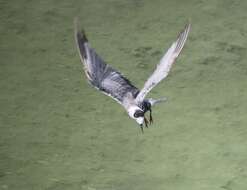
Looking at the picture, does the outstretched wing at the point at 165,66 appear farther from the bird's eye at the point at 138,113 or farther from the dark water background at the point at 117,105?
the dark water background at the point at 117,105

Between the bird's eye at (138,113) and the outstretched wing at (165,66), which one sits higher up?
the outstretched wing at (165,66)

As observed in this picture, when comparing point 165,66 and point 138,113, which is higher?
point 165,66

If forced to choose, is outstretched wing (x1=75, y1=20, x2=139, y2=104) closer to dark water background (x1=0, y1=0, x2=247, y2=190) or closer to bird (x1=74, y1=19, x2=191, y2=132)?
bird (x1=74, y1=19, x2=191, y2=132)

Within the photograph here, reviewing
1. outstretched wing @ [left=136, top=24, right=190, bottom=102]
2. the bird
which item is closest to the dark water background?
the bird

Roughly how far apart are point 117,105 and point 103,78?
30.8 inches

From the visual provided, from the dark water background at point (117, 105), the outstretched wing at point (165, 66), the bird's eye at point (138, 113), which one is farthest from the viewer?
the dark water background at point (117, 105)

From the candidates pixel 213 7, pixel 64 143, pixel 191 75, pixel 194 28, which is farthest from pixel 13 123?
pixel 213 7

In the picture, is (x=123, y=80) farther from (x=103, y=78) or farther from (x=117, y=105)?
(x=117, y=105)

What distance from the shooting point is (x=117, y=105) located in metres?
4.14

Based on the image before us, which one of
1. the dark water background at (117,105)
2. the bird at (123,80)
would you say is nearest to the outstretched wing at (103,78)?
the bird at (123,80)

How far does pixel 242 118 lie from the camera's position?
3.94m

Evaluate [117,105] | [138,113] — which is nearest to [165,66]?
[138,113]

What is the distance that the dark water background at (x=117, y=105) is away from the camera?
3.64 meters

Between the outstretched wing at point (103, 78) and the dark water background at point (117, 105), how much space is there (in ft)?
1.73
